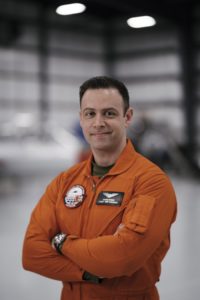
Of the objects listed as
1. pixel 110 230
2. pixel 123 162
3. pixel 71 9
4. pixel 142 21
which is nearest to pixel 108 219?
pixel 110 230

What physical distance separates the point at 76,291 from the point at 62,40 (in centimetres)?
2129

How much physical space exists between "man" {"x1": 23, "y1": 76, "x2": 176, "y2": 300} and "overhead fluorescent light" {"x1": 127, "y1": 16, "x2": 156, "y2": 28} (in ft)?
15.3

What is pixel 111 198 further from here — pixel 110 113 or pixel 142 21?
pixel 142 21

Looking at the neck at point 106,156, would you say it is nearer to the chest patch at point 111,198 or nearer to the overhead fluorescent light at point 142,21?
the chest patch at point 111,198

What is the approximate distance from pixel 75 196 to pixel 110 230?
0.21 metres

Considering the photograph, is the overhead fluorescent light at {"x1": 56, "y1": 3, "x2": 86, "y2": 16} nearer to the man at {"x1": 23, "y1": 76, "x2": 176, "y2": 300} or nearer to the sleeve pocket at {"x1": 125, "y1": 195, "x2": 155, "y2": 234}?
the man at {"x1": 23, "y1": 76, "x2": 176, "y2": 300}

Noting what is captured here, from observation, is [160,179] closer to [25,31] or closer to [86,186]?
[86,186]

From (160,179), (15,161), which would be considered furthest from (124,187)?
(15,161)

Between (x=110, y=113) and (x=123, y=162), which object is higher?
(x=110, y=113)

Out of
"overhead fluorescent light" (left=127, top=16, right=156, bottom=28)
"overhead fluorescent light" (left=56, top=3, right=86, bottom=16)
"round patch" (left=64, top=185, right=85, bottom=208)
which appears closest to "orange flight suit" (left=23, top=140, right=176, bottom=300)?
"round patch" (left=64, top=185, right=85, bottom=208)

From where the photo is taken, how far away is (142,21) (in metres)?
6.52

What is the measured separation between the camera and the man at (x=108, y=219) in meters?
1.79

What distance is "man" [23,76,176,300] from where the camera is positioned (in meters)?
1.79

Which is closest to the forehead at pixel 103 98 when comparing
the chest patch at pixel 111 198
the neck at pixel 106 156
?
the neck at pixel 106 156
